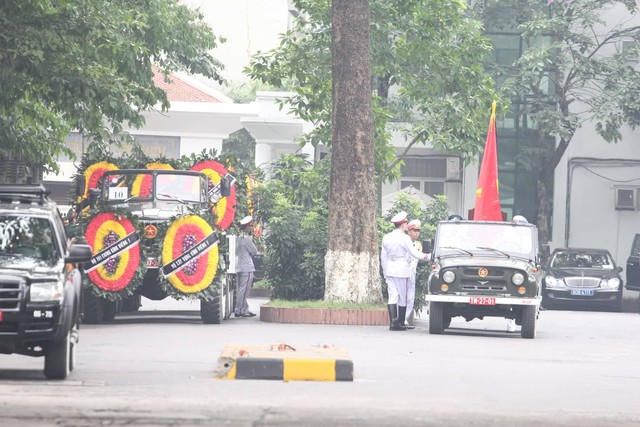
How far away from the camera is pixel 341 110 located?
2556 cm

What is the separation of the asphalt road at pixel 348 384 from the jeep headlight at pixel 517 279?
875 millimetres

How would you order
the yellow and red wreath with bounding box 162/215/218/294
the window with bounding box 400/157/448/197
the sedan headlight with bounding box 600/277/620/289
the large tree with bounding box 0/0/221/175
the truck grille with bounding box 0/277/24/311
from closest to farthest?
1. the truck grille with bounding box 0/277/24/311
2. the large tree with bounding box 0/0/221/175
3. the yellow and red wreath with bounding box 162/215/218/294
4. the sedan headlight with bounding box 600/277/620/289
5. the window with bounding box 400/157/448/197

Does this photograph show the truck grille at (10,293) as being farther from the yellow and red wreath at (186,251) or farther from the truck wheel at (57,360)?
the yellow and red wreath at (186,251)

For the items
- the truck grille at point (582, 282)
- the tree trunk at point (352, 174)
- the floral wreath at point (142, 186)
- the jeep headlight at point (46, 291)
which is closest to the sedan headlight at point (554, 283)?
the truck grille at point (582, 282)

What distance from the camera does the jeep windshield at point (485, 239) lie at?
22.6 meters

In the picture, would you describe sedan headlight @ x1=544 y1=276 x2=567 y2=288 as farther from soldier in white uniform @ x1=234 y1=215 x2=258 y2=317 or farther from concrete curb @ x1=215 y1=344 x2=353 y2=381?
concrete curb @ x1=215 y1=344 x2=353 y2=381

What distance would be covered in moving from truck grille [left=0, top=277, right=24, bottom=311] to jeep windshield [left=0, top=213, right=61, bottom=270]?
0.50 metres

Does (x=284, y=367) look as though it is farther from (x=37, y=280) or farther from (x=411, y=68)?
(x=411, y=68)

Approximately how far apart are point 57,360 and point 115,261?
30.0ft

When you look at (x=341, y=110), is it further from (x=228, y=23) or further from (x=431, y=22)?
(x=228, y=23)

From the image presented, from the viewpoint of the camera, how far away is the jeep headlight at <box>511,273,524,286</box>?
70.5 ft

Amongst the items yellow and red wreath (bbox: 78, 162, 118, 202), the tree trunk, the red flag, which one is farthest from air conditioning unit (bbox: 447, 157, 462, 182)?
yellow and red wreath (bbox: 78, 162, 118, 202)

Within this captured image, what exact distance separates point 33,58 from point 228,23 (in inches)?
2823

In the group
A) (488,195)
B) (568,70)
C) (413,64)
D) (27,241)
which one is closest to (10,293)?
(27,241)
